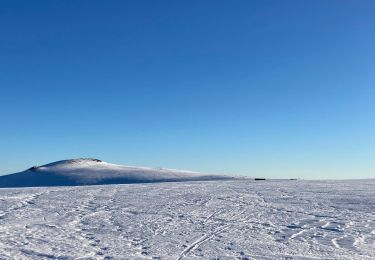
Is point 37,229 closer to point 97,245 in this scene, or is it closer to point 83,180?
point 97,245

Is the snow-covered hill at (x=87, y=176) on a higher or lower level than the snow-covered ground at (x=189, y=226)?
higher

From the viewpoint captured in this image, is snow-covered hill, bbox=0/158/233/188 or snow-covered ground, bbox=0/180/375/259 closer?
snow-covered ground, bbox=0/180/375/259

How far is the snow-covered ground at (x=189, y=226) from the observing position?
6.39 metres

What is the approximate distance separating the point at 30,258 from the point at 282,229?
180 inches

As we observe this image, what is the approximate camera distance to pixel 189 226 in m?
8.45

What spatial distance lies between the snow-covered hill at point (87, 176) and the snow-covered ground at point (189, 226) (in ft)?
48.6

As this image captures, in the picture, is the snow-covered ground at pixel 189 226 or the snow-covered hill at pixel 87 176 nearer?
the snow-covered ground at pixel 189 226

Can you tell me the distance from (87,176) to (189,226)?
2241cm

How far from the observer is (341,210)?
33.8 feet

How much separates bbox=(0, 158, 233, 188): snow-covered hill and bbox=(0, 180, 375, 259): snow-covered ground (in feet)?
48.6

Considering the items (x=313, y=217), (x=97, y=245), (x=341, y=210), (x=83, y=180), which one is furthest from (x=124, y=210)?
(x=83, y=180)

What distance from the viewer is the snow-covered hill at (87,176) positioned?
92.0ft

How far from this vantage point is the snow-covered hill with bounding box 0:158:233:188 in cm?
2805

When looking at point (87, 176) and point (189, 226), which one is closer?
point (189, 226)
